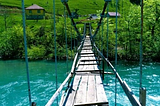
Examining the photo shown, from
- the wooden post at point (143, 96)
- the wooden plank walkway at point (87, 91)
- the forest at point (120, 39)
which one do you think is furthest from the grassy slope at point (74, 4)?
the wooden post at point (143, 96)

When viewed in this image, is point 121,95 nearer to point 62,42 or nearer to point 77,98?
point 77,98

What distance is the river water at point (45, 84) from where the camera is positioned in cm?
1172

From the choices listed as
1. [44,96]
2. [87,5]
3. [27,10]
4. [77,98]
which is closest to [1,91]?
[44,96]

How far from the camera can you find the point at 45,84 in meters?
14.6

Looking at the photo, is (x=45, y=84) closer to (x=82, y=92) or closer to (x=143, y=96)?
(x=82, y=92)

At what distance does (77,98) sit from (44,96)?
30.5 feet

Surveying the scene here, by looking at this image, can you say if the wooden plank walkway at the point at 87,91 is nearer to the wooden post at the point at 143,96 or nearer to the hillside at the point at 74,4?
the wooden post at the point at 143,96

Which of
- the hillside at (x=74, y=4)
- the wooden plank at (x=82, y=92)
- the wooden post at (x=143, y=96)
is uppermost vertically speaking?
the hillside at (x=74, y=4)

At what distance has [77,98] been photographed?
3.58 metres

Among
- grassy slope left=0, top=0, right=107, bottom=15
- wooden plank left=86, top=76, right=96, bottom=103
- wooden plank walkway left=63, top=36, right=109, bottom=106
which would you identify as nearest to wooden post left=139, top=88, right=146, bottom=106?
wooden plank walkway left=63, top=36, right=109, bottom=106

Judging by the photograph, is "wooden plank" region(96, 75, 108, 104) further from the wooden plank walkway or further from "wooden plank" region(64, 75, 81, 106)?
"wooden plank" region(64, 75, 81, 106)

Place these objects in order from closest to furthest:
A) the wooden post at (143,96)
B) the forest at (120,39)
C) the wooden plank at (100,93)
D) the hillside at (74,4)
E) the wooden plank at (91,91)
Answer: the wooden post at (143,96)
the wooden plank at (100,93)
the wooden plank at (91,91)
the forest at (120,39)
the hillside at (74,4)

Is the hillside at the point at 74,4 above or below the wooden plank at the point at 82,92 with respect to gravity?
above

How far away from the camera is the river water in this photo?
11.7 metres
